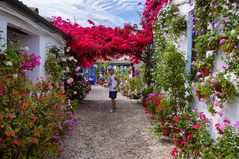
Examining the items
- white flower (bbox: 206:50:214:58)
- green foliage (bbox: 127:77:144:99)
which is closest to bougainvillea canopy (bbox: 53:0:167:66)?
green foliage (bbox: 127:77:144:99)

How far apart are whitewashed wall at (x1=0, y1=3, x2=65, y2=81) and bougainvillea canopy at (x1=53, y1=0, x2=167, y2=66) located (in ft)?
3.79

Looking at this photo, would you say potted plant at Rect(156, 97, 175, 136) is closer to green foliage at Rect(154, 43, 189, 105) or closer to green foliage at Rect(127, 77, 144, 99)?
green foliage at Rect(154, 43, 189, 105)

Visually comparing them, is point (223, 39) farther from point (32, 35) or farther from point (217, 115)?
point (32, 35)

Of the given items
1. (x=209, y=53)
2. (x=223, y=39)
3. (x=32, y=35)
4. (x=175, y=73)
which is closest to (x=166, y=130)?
(x=175, y=73)

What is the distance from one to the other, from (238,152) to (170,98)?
2.97 metres

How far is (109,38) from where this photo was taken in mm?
10945

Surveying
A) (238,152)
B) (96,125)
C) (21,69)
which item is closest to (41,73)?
(21,69)

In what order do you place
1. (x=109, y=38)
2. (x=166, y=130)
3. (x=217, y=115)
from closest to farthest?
(x=217, y=115), (x=166, y=130), (x=109, y=38)

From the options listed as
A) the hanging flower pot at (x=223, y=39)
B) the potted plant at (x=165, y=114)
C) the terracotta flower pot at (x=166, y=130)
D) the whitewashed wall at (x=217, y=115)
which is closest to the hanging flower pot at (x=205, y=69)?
the whitewashed wall at (x=217, y=115)

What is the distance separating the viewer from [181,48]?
22.0 feet

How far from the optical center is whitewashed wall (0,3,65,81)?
492 centimetres

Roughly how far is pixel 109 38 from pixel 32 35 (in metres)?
4.43

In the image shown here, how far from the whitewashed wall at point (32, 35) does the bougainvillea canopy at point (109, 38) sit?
3.79ft

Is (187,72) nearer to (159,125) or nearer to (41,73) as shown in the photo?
(159,125)
